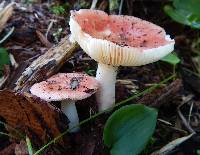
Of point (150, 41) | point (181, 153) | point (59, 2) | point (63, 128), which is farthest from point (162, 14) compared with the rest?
point (63, 128)

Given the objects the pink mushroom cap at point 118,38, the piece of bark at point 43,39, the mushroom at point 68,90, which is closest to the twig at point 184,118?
the pink mushroom cap at point 118,38

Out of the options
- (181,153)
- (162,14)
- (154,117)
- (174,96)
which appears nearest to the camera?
(154,117)

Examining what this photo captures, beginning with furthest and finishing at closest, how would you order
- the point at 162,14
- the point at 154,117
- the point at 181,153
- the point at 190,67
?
1. the point at 162,14
2. the point at 190,67
3. the point at 181,153
4. the point at 154,117

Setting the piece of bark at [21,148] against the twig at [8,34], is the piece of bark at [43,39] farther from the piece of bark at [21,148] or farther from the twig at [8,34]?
the piece of bark at [21,148]

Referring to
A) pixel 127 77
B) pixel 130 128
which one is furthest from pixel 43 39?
pixel 130 128

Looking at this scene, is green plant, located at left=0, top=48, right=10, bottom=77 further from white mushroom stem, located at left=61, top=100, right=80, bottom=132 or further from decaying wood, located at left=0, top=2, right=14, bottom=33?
white mushroom stem, located at left=61, top=100, right=80, bottom=132

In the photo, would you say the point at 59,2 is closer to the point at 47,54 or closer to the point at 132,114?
the point at 47,54
